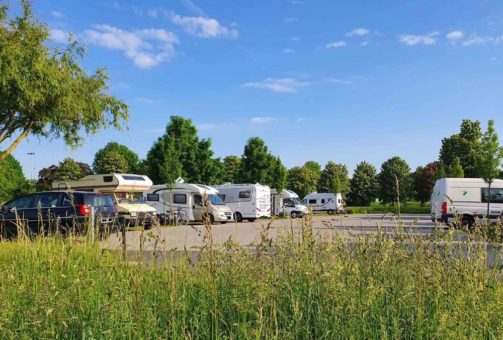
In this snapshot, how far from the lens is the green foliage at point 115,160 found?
6312cm

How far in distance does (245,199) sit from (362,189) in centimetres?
5156

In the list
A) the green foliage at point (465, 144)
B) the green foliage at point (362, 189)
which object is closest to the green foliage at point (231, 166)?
the green foliage at point (362, 189)

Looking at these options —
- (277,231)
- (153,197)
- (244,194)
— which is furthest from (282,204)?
(277,231)

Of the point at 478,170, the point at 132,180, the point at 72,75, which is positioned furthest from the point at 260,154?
the point at 72,75

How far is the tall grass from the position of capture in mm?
3082

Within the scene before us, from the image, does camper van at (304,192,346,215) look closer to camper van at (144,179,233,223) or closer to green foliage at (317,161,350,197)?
camper van at (144,179,233,223)

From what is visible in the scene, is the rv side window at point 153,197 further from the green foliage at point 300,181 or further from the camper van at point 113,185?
the green foliage at point 300,181

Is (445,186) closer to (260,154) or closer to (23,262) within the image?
(23,262)

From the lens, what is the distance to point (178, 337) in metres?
3.18

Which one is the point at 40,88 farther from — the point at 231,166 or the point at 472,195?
the point at 231,166

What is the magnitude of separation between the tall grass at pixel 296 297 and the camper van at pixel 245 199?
2667cm

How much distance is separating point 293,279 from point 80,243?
11.9 ft

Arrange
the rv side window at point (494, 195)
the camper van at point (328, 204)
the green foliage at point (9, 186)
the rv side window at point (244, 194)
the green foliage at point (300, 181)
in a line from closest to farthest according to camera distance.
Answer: the rv side window at point (494, 195) → the rv side window at point (244, 194) → the green foliage at point (9, 186) → the camper van at point (328, 204) → the green foliage at point (300, 181)

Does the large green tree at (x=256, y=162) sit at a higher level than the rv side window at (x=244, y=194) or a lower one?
higher
